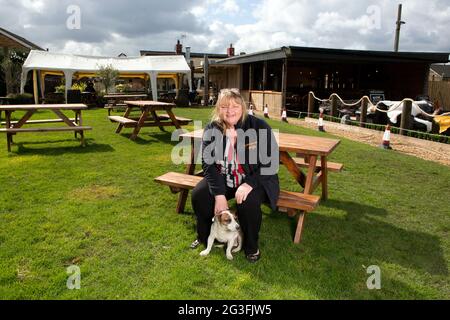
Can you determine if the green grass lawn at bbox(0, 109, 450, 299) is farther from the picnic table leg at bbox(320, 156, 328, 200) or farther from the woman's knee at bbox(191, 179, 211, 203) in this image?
the woman's knee at bbox(191, 179, 211, 203)

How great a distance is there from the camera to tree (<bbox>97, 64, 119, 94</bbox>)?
20.8 metres

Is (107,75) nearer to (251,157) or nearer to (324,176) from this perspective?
(324,176)

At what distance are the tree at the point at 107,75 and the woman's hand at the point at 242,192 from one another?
→ 19508 millimetres

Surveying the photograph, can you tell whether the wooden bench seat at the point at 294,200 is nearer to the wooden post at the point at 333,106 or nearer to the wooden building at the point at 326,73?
the wooden post at the point at 333,106

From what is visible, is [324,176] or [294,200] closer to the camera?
[294,200]

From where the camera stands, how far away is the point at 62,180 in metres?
5.46

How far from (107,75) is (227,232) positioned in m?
19.6

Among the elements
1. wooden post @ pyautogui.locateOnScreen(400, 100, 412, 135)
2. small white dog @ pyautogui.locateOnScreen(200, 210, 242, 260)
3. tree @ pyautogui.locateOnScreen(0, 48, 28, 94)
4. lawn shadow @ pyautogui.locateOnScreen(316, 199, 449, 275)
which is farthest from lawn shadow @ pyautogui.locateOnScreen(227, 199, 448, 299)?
tree @ pyautogui.locateOnScreen(0, 48, 28, 94)

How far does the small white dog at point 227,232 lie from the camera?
10.4ft

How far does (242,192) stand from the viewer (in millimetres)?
3166

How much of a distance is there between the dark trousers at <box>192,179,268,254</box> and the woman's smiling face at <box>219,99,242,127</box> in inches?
23.6

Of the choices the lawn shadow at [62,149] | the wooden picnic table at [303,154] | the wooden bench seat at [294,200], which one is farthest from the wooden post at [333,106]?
the wooden bench seat at [294,200]

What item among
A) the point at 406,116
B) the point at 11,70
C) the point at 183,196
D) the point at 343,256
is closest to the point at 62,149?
the point at 183,196
